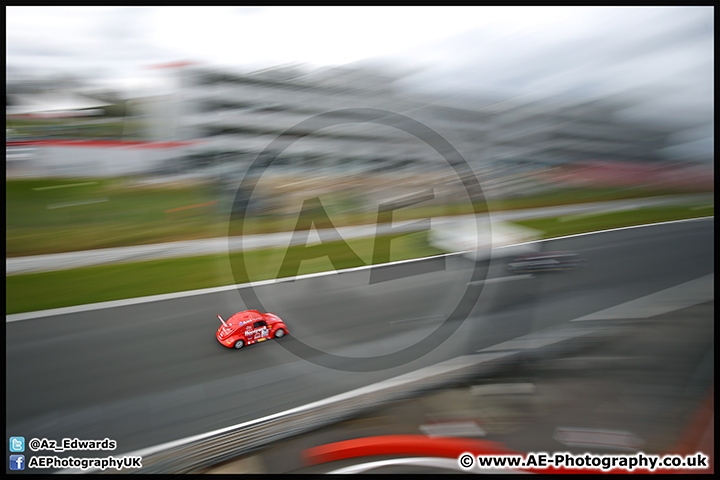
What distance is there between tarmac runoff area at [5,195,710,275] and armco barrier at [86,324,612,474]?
2.58 metres

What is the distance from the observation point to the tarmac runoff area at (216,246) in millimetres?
4957

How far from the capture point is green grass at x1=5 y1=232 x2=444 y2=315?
4367mm

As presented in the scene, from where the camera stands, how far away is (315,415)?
112 inches

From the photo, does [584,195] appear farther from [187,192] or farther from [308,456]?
[187,192]

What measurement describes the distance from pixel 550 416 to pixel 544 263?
3.24m

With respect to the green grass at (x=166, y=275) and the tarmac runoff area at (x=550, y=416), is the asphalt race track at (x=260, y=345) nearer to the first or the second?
the green grass at (x=166, y=275)

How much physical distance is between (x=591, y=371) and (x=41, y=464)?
5301 mm

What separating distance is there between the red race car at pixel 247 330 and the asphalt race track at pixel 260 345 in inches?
4.2

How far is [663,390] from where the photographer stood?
3.26 meters

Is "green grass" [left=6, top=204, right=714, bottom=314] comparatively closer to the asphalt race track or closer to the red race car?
the asphalt race track

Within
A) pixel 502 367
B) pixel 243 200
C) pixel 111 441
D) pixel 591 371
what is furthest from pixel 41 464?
pixel 591 371

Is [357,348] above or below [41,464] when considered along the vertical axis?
above

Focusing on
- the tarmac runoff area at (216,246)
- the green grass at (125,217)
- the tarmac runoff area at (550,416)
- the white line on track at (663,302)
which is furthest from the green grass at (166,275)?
the tarmac runoff area at (550,416)

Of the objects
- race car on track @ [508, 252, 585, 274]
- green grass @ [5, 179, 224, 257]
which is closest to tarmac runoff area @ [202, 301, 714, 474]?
race car on track @ [508, 252, 585, 274]
